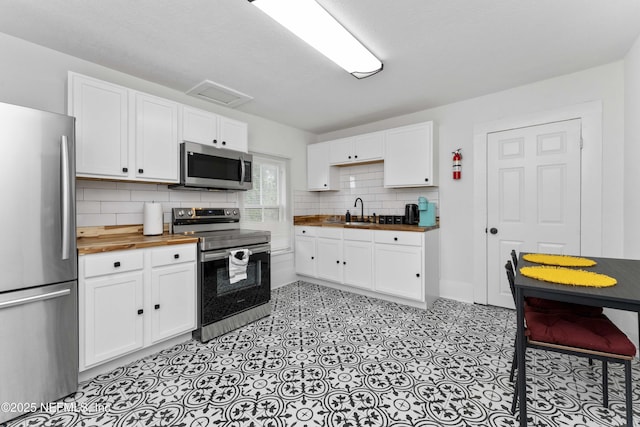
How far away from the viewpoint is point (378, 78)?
2734 mm

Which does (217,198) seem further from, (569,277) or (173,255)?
(569,277)

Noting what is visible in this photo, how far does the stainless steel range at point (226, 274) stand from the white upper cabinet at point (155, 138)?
1.52 ft

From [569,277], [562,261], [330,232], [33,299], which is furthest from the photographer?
[330,232]

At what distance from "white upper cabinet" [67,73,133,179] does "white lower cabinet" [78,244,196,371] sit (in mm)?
748

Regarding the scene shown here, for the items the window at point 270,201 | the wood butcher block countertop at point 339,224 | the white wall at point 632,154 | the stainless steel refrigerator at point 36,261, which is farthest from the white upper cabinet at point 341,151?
the stainless steel refrigerator at point 36,261

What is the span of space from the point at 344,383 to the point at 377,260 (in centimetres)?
178

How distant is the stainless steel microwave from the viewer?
2.69m

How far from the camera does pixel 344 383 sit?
185 centimetres

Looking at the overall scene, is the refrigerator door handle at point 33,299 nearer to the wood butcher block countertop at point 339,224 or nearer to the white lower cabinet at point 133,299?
the white lower cabinet at point 133,299

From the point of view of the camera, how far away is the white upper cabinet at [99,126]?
208 centimetres

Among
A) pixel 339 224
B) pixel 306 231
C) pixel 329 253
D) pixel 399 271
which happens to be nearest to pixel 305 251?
pixel 306 231

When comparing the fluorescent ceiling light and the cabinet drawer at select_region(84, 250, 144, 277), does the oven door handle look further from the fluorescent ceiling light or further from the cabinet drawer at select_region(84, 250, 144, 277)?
the fluorescent ceiling light

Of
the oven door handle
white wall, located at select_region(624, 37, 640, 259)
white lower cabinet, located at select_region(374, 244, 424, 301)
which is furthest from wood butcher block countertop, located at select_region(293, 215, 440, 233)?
white wall, located at select_region(624, 37, 640, 259)

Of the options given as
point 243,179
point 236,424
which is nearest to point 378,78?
point 243,179
